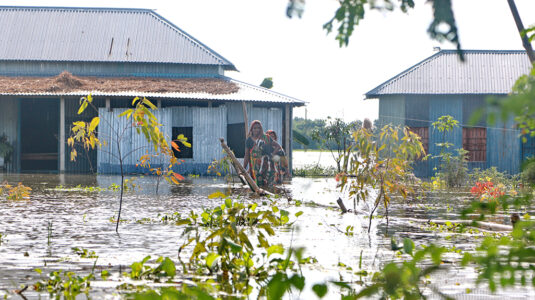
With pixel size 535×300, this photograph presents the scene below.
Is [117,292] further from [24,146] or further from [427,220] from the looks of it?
[24,146]

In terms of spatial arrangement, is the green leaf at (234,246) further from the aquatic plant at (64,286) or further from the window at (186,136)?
the window at (186,136)

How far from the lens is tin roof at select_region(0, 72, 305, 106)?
25031 millimetres

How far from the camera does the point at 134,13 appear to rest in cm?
3234

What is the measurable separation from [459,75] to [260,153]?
1450 cm

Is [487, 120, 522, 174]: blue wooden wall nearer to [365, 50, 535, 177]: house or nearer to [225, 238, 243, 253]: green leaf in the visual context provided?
[365, 50, 535, 177]: house

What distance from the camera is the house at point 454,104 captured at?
2891 centimetres

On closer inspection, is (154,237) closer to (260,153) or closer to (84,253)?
(84,253)

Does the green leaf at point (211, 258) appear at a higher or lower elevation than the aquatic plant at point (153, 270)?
higher

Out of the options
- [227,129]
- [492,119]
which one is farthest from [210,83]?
[492,119]

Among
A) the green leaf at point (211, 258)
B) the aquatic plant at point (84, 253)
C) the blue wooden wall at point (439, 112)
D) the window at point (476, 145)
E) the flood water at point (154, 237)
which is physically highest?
the blue wooden wall at point (439, 112)

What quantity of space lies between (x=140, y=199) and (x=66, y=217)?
383cm

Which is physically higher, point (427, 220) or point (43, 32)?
point (43, 32)

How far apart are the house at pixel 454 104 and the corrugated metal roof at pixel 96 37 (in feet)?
22.6

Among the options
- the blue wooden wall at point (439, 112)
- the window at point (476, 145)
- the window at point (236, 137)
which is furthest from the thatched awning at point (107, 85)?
the window at point (476, 145)
